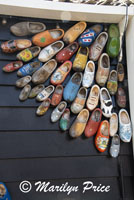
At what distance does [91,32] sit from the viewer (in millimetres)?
2342

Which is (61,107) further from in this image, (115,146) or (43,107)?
(115,146)

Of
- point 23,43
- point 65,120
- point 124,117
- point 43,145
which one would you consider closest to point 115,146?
point 124,117

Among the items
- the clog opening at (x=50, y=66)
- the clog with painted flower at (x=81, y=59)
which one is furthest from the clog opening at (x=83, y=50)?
the clog opening at (x=50, y=66)

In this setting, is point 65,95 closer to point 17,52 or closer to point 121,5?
point 17,52

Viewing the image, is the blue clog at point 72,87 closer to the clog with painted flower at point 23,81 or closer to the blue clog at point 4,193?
the clog with painted flower at point 23,81

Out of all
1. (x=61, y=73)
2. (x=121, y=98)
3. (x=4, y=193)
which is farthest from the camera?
(x=121, y=98)

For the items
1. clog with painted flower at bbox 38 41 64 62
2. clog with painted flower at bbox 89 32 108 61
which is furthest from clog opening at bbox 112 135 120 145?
clog with painted flower at bbox 38 41 64 62

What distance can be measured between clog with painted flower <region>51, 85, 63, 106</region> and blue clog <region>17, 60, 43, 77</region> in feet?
0.90

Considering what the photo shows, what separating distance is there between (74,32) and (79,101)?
700 mm

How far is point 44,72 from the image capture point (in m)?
2.22

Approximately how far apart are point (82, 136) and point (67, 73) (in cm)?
63

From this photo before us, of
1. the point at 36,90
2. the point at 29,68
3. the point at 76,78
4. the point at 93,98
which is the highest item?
the point at 29,68

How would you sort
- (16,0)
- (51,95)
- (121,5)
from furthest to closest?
1. (121,5)
2. (51,95)
3. (16,0)

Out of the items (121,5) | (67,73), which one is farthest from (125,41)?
(67,73)
